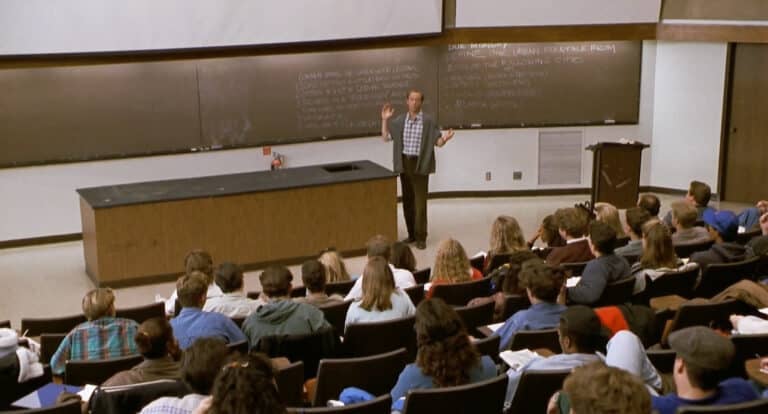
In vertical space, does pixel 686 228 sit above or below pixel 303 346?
above

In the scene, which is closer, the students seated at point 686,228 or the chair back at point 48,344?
the chair back at point 48,344

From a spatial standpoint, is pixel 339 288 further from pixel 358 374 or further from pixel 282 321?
pixel 358 374

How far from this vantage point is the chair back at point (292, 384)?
4418mm

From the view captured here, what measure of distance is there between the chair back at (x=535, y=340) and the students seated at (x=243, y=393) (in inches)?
76.6

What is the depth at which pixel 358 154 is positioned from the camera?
37.9 ft

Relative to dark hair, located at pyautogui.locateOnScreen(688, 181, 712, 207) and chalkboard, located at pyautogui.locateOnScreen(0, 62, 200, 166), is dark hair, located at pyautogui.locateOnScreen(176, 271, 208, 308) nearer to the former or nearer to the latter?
dark hair, located at pyautogui.locateOnScreen(688, 181, 712, 207)

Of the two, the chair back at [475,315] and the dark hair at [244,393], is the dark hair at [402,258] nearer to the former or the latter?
the chair back at [475,315]

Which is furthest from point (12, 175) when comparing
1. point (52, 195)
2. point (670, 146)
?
point (670, 146)

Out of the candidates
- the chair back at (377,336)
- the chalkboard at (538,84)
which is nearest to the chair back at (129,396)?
the chair back at (377,336)

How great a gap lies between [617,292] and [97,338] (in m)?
3.01

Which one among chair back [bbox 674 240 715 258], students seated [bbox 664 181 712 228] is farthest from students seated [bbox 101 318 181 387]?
students seated [bbox 664 181 712 228]

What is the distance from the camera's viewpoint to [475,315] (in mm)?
5566

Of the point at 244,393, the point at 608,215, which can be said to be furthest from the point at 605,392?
the point at 608,215

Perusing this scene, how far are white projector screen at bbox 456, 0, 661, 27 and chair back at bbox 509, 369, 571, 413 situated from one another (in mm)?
7526
